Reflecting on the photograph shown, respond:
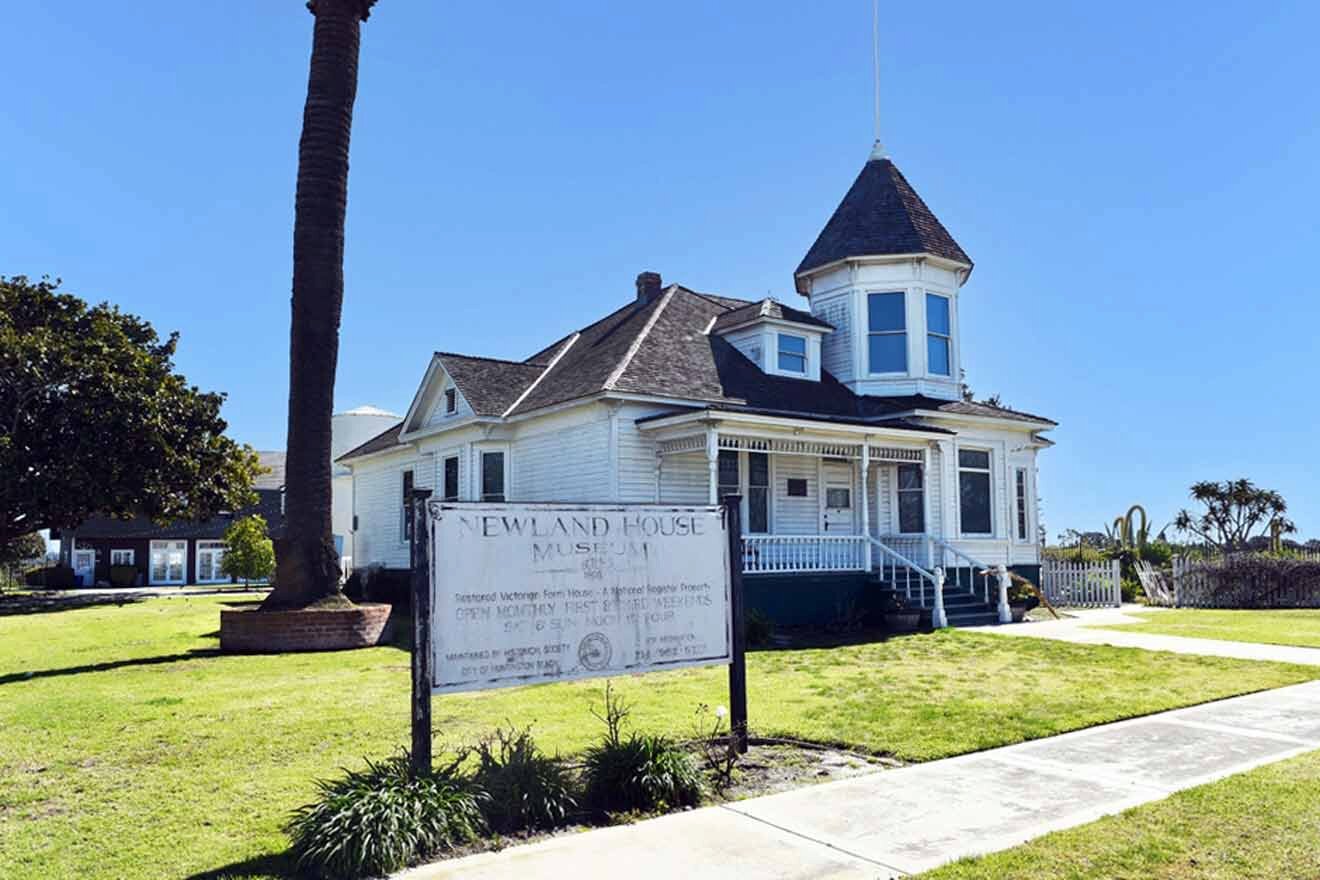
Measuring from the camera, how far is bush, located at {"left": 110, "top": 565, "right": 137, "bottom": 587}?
161ft

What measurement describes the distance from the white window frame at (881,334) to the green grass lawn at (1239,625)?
292 inches

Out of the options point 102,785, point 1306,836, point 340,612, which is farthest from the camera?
point 340,612

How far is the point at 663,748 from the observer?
6684 millimetres

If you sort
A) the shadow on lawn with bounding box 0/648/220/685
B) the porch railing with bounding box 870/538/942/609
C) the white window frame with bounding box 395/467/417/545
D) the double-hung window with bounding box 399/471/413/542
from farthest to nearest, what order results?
the double-hung window with bounding box 399/471/413/542
the white window frame with bounding box 395/467/417/545
the porch railing with bounding box 870/538/942/609
the shadow on lawn with bounding box 0/648/220/685

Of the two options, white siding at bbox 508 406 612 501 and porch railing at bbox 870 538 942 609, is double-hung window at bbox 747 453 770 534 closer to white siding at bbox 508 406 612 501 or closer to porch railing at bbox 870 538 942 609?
porch railing at bbox 870 538 942 609

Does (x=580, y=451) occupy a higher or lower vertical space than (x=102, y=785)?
higher

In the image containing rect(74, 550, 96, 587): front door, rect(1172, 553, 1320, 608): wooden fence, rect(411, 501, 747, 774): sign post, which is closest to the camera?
rect(411, 501, 747, 774): sign post

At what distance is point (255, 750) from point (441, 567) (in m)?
3.06

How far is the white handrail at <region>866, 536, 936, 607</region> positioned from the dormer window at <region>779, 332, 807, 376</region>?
4395 millimetres

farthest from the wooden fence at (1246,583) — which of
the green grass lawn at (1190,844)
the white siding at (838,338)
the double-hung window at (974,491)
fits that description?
the green grass lawn at (1190,844)

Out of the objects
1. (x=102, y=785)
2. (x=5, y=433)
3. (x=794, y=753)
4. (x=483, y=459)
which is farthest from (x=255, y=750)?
(x=5, y=433)

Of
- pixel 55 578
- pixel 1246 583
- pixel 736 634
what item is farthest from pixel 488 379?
pixel 55 578

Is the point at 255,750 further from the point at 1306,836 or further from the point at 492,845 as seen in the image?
the point at 1306,836

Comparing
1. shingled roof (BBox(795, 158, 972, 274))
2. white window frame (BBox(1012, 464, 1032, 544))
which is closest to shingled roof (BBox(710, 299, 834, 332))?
shingled roof (BBox(795, 158, 972, 274))
